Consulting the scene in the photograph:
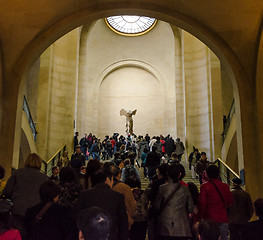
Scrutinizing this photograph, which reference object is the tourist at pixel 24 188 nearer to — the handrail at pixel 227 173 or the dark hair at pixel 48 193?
the dark hair at pixel 48 193

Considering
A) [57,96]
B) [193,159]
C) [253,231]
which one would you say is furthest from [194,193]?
[57,96]

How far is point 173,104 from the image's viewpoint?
27.7 metres

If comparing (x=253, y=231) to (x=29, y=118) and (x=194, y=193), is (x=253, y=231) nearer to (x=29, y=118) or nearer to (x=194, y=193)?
(x=194, y=193)

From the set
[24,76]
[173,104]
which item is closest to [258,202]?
[24,76]

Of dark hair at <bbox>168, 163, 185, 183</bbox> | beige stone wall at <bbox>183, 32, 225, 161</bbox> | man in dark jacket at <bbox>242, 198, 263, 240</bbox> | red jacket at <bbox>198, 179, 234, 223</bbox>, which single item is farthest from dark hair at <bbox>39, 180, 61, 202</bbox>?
beige stone wall at <bbox>183, 32, 225, 161</bbox>

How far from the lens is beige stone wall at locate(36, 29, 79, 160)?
1736 cm

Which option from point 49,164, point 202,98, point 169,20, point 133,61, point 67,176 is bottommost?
point 67,176

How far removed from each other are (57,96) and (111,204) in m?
15.0

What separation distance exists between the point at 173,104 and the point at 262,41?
1746 centimetres

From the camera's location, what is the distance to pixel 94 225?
2.31 metres

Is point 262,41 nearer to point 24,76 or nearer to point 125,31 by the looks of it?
point 24,76

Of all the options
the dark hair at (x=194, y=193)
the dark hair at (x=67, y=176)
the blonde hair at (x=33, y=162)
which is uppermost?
the blonde hair at (x=33, y=162)

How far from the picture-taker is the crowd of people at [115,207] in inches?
124

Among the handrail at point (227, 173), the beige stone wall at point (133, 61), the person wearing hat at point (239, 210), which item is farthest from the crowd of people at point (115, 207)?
the beige stone wall at point (133, 61)
